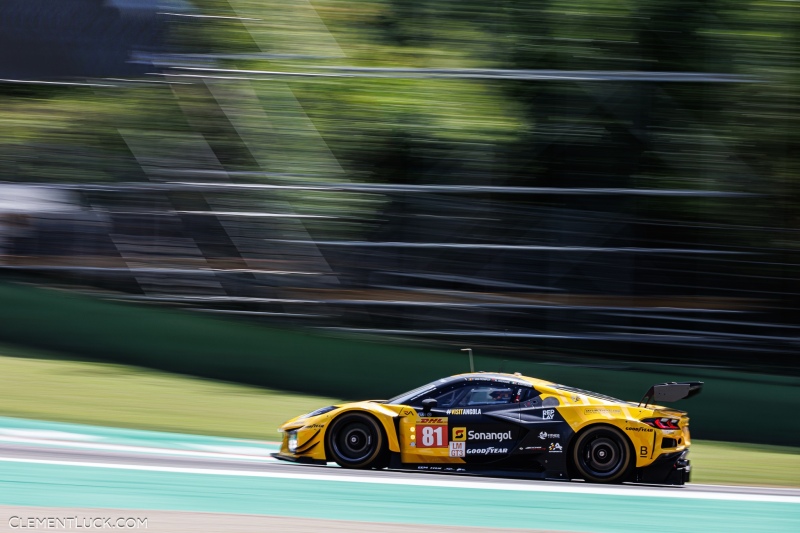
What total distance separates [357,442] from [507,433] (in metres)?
1.18

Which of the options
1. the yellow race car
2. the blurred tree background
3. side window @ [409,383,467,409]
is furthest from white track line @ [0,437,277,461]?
the blurred tree background

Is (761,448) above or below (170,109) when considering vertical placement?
below

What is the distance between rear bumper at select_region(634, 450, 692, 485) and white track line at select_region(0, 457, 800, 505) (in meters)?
0.08

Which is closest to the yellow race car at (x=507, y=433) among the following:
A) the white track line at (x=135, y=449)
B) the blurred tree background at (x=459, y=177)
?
the white track line at (x=135, y=449)

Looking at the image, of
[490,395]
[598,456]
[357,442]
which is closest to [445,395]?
[490,395]

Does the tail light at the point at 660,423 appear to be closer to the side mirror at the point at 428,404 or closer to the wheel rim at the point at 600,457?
the wheel rim at the point at 600,457

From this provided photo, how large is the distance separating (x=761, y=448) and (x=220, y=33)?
9086 mm

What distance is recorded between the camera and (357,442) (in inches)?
316

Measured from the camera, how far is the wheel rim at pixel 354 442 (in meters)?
8.00

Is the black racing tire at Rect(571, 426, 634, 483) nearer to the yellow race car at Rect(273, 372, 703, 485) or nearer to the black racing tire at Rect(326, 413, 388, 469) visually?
the yellow race car at Rect(273, 372, 703, 485)

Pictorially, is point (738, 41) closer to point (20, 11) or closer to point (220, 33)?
point (220, 33)

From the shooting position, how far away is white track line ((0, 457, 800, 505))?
24.4ft

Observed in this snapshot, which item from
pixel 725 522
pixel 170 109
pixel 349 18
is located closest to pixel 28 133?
pixel 170 109

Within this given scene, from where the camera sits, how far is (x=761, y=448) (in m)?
10.8
